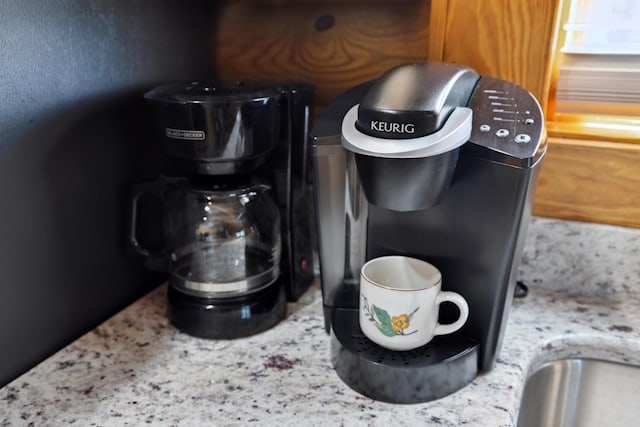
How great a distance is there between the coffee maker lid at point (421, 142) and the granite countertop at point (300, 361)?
293mm

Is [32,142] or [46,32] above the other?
[46,32]

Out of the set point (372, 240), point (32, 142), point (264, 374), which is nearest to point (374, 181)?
point (372, 240)

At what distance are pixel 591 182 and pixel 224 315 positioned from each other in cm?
56

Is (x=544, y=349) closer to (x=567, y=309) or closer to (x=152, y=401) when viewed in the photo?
(x=567, y=309)

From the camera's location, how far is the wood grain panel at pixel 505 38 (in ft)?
2.51

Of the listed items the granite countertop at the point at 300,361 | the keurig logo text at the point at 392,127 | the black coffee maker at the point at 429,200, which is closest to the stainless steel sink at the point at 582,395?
the granite countertop at the point at 300,361

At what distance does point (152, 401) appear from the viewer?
2.11 feet

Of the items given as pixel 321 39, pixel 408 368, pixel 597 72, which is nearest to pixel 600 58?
pixel 597 72

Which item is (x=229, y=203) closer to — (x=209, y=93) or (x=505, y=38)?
(x=209, y=93)

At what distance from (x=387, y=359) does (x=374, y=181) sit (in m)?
0.21

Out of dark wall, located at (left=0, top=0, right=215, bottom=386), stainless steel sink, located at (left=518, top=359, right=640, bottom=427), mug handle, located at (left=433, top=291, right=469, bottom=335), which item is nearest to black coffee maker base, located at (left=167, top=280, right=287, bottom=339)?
dark wall, located at (left=0, top=0, right=215, bottom=386)

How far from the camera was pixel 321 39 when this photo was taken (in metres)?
0.95

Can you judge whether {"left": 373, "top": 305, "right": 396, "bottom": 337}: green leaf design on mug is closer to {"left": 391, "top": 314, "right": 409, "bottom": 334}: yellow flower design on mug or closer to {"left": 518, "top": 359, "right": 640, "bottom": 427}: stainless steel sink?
{"left": 391, "top": 314, "right": 409, "bottom": 334}: yellow flower design on mug

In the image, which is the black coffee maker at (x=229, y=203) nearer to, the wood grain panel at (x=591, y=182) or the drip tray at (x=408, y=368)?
the drip tray at (x=408, y=368)
